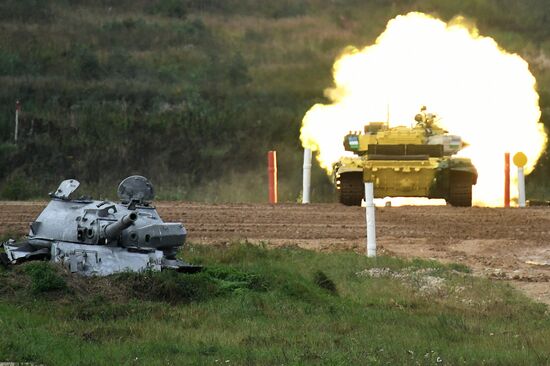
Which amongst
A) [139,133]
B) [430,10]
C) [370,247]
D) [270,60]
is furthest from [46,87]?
[370,247]

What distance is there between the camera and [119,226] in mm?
17266

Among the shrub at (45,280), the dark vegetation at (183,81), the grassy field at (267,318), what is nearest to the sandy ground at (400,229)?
the grassy field at (267,318)

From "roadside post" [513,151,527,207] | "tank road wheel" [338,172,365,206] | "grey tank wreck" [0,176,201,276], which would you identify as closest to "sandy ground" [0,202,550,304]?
"tank road wheel" [338,172,365,206]

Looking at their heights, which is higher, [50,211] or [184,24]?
[184,24]

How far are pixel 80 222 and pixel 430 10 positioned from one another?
3188cm

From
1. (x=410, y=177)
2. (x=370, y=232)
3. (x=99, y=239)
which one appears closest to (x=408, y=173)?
(x=410, y=177)

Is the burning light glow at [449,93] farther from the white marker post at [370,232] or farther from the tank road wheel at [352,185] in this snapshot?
the white marker post at [370,232]

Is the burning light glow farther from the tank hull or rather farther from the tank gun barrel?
the tank gun barrel

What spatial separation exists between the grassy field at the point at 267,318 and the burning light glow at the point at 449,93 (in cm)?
1585

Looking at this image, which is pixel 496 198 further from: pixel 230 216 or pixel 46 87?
pixel 46 87

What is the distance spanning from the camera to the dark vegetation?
39.5 meters

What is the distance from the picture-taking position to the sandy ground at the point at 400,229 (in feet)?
72.7

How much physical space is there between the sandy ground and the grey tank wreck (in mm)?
4641

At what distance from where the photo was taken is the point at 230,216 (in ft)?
90.7
